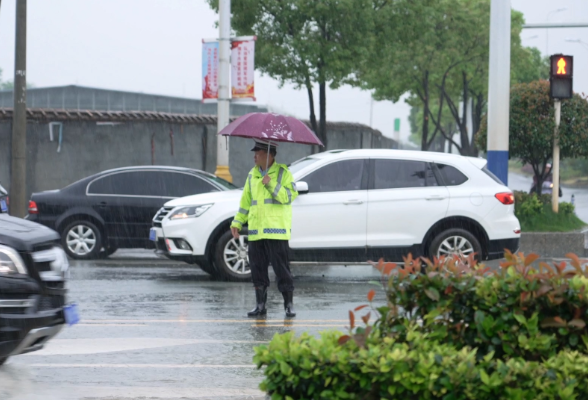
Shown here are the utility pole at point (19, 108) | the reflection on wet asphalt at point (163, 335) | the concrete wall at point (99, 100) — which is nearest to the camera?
the reflection on wet asphalt at point (163, 335)

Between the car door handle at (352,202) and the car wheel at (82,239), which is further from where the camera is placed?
the car wheel at (82,239)

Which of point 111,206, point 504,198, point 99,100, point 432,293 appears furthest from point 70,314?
point 99,100

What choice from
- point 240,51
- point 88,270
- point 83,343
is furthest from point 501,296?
point 240,51

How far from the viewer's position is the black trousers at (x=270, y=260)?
8.75m

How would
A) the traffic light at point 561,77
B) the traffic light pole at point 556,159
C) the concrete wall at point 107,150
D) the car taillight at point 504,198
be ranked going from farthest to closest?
the concrete wall at point 107,150, the traffic light pole at point 556,159, the traffic light at point 561,77, the car taillight at point 504,198

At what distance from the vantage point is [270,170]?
28.5 ft

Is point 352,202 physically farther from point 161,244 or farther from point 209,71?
point 209,71

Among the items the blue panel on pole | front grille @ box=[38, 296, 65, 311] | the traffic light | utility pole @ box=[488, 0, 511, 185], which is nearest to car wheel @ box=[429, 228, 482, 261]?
utility pole @ box=[488, 0, 511, 185]

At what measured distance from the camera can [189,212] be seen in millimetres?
11656

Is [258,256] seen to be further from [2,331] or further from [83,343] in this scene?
[2,331]

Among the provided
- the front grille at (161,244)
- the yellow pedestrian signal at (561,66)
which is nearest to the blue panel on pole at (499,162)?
the yellow pedestrian signal at (561,66)

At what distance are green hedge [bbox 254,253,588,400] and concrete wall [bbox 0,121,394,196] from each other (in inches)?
695

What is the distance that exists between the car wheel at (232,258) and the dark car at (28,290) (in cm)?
554

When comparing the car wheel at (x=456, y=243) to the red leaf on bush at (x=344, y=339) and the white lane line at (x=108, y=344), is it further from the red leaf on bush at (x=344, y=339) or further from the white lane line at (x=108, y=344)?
the red leaf on bush at (x=344, y=339)
